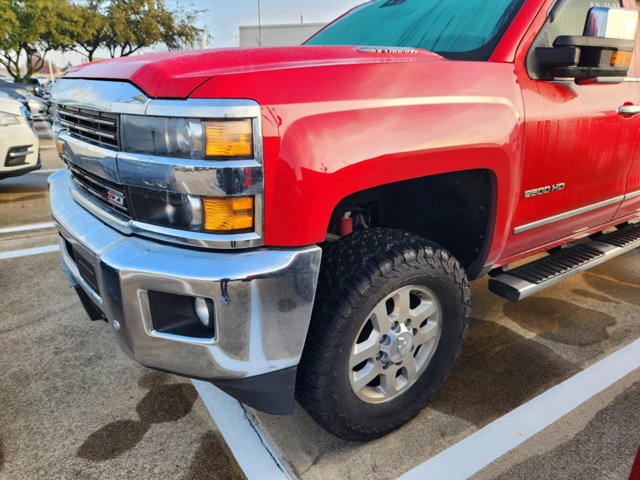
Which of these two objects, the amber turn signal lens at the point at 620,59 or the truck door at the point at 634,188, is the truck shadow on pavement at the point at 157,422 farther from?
the truck door at the point at 634,188

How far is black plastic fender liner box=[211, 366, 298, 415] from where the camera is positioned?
1.57 meters

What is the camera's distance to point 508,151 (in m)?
1.96

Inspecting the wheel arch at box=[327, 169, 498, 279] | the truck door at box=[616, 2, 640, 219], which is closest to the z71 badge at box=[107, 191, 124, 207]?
the wheel arch at box=[327, 169, 498, 279]

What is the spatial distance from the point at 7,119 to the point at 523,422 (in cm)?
610

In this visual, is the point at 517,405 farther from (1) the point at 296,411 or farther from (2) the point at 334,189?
(2) the point at 334,189

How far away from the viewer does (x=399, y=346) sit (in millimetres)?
1880

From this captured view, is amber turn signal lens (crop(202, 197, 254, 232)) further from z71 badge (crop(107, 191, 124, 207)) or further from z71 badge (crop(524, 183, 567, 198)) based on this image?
z71 badge (crop(524, 183, 567, 198))

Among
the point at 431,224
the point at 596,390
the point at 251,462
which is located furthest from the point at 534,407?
the point at 251,462

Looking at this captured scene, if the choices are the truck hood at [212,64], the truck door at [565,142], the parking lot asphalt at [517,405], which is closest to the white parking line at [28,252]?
the truck hood at [212,64]

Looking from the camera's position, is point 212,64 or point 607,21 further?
point 607,21

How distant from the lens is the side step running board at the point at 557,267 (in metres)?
2.30

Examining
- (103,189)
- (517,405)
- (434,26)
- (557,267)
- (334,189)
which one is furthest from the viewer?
(557,267)

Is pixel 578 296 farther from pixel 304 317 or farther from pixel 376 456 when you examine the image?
pixel 304 317

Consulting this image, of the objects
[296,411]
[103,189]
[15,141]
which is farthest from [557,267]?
[15,141]
